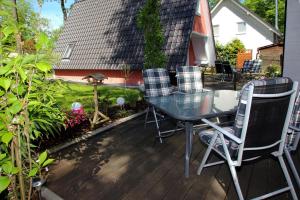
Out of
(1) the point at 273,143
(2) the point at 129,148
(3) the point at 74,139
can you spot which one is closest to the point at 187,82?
(2) the point at 129,148

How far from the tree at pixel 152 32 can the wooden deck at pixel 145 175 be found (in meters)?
4.04

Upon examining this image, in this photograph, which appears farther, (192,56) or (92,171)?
(192,56)

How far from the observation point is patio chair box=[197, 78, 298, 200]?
223 cm

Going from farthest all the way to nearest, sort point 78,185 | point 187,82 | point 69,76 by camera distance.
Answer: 1. point 69,76
2. point 187,82
3. point 78,185

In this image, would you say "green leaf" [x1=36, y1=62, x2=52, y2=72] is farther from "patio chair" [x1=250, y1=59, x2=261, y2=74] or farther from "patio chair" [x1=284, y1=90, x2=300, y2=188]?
"patio chair" [x1=250, y1=59, x2=261, y2=74]

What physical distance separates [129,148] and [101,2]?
43.9 ft

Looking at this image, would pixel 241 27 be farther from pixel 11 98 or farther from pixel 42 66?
pixel 11 98

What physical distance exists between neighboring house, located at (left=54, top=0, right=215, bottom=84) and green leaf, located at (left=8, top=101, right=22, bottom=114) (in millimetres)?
8409

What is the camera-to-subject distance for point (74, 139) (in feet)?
15.0

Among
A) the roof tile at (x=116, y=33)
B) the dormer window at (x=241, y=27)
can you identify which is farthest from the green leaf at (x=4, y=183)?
the dormer window at (x=241, y=27)

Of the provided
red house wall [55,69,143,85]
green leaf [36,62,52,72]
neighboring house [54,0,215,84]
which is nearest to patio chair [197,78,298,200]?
green leaf [36,62,52,72]

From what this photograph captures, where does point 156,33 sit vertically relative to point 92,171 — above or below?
above

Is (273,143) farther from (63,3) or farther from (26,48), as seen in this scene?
(63,3)

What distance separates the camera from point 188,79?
5523 millimetres
